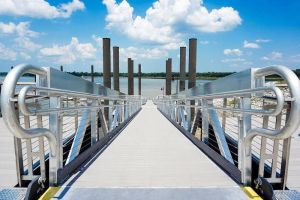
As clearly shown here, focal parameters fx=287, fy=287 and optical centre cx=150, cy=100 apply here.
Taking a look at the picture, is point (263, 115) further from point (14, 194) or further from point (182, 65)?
point (182, 65)

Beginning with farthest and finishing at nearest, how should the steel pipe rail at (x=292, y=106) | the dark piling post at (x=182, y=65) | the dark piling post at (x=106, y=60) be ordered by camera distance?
the dark piling post at (x=182, y=65), the dark piling post at (x=106, y=60), the steel pipe rail at (x=292, y=106)

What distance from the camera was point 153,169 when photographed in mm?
3502

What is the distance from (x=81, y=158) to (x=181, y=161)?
1321 mm

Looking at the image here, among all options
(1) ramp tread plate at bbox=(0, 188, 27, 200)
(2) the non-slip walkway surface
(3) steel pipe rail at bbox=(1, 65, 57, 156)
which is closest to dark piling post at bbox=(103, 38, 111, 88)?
(2) the non-slip walkway surface

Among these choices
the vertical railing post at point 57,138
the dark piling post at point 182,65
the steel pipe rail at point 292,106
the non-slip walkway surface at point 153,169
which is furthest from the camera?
the dark piling post at point 182,65

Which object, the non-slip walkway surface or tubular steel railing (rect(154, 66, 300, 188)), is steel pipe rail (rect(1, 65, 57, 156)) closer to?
the non-slip walkway surface

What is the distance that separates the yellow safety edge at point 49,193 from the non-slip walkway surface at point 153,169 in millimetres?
215

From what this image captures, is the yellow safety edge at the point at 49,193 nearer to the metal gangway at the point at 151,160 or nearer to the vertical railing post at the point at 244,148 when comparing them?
the metal gangway at the point at 151,160

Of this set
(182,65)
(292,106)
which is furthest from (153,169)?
(182,65)

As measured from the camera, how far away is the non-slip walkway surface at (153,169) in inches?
116

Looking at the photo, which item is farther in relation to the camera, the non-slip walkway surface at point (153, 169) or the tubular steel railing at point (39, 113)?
the non-slip walkway surface at point (153, 169)

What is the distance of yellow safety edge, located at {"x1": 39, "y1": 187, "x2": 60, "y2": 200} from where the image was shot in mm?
2435

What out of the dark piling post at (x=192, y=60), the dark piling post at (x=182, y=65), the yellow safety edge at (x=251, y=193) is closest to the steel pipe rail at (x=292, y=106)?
the yellow safety edge at (x=251, y=193)

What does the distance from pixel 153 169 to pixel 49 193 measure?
134 centimetres
